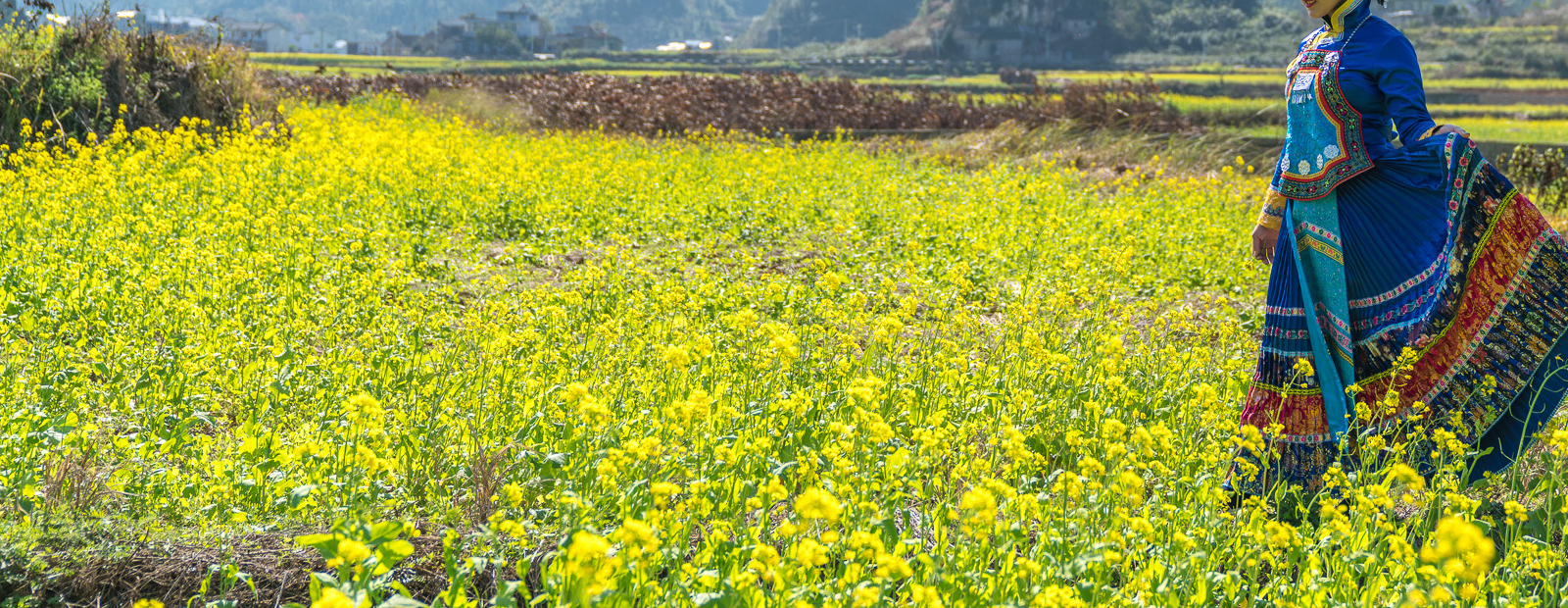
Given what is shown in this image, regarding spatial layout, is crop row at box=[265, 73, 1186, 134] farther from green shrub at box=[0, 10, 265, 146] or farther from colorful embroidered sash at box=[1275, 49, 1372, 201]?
colorful embroidered sash at box=[1275, 49, 1372, 201]

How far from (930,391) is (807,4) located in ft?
338

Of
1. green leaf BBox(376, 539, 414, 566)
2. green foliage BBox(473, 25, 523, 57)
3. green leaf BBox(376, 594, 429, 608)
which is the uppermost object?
green foliage BBox(473, 25, 523, 57)

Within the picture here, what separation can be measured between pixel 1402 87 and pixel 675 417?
2087 mm

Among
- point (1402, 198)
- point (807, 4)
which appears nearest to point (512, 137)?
point (1402, 198)

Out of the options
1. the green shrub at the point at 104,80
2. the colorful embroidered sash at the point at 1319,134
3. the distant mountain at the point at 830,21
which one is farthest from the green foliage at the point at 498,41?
the colorful embroidered sash at the point at 1319,134

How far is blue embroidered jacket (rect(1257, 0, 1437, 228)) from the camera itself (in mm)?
2758

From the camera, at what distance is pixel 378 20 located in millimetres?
179375

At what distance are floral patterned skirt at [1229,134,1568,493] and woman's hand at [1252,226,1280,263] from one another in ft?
0.54

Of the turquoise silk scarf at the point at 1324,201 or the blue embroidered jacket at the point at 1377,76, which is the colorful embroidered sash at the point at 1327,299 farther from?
the blue embroidered jacket at the point at 1377,76

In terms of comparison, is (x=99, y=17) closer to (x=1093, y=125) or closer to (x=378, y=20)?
(x=1093, y=125)

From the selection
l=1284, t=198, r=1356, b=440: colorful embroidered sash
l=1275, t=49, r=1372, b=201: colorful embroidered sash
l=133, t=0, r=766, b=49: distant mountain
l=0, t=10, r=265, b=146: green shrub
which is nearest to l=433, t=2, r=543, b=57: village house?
l=133, t=0, r=766, b=49: distant mountain

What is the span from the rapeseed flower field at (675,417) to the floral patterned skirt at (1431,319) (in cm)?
15

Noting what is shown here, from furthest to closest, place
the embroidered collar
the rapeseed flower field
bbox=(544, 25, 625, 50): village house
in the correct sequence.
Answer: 1. bbox=(544, 25, 625, 50): village house
2. the embroidered collar
3. the rapeseed flower field

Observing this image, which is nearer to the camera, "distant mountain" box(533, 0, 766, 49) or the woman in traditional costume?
the woman in traditional costume
